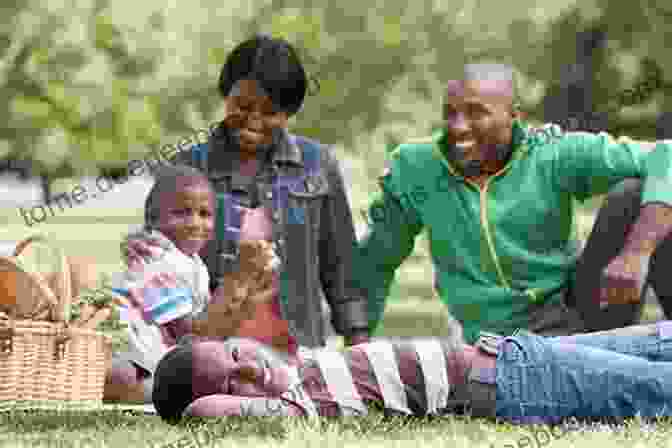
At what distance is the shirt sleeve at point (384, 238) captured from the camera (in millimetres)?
6695

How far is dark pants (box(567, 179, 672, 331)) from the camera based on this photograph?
6.25 m

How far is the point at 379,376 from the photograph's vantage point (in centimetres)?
464

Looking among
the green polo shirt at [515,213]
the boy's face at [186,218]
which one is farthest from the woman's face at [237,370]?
the green polo shirt at [515,213]

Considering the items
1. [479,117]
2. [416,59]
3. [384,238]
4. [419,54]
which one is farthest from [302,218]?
[416,59]

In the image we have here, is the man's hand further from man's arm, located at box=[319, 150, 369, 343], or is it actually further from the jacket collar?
man's arm, located at box=[319, 150, 369, 343]

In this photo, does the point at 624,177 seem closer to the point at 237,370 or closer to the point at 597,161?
the point at 597,161

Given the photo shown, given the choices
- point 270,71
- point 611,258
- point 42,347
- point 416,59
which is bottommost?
point 416,59

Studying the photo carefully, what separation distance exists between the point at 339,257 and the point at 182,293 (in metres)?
1.39

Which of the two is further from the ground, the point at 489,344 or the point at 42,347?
the point at 489,344

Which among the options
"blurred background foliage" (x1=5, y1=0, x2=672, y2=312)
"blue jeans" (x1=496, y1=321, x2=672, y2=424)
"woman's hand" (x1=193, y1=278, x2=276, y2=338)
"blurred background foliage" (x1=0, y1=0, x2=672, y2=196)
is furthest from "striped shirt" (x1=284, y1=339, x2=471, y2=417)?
"blurred background foliage" (x1=0, y1=0, x2=672, y2=196)

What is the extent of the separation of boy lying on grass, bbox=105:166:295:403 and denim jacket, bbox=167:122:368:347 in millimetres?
424

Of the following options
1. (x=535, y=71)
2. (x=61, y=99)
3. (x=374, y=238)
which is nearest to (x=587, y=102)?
(x=535, y=71)

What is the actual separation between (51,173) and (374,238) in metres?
48.1

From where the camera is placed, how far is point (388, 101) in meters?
19.3
